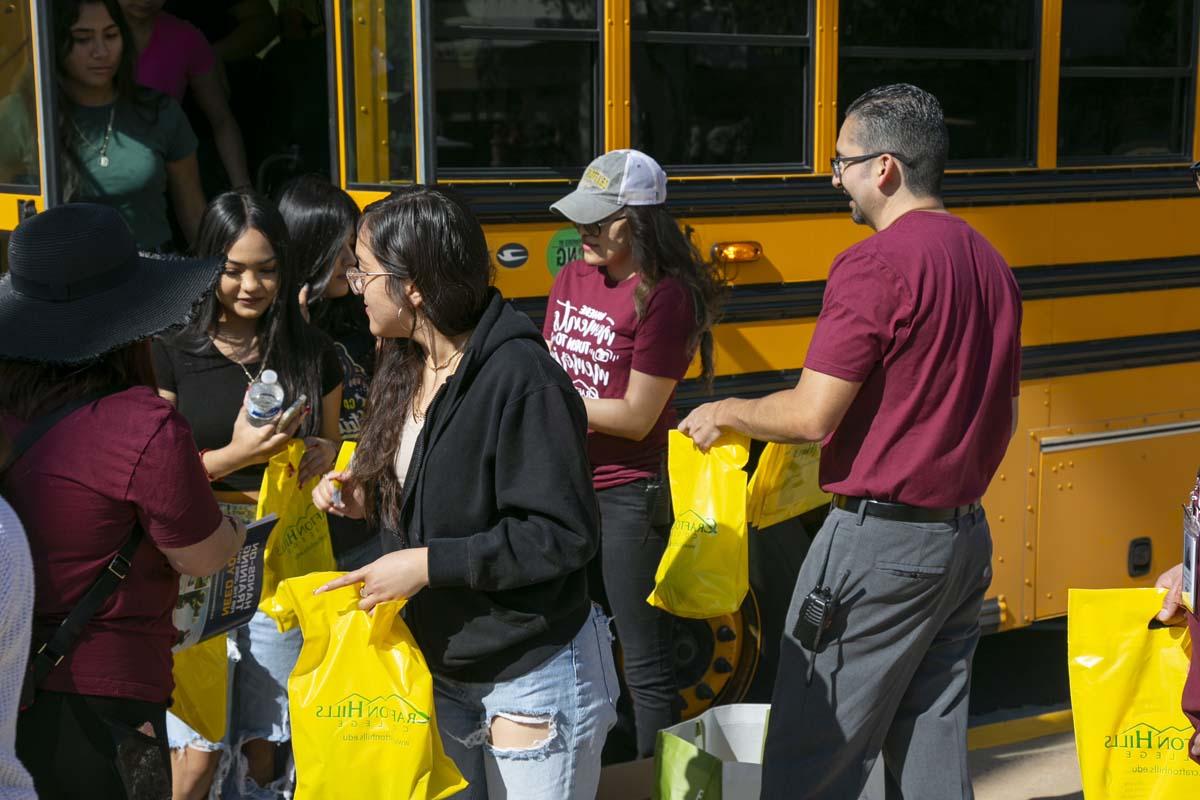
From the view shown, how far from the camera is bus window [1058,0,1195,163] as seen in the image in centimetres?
405

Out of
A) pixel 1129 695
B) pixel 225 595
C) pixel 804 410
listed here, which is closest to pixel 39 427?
pixel 225 595

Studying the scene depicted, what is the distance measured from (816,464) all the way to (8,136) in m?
2.04

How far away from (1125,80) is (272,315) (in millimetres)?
2554

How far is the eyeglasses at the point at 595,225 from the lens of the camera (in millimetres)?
3157

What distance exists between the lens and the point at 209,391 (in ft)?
9.53

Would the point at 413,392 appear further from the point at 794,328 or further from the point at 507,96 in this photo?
the point at 794,328

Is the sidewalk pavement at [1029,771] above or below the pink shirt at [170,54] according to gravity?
below

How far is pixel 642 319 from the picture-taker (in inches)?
125

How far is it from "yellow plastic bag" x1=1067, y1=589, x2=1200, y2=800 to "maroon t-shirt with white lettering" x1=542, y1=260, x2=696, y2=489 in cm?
102

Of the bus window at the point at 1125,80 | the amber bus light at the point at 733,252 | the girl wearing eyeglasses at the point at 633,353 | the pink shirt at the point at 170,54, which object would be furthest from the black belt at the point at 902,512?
the pink shirt at the point at 170,54

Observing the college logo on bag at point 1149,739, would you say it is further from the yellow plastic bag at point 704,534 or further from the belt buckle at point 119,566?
the belt buckle at point 119,566

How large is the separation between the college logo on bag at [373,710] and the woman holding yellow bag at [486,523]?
11 centimetres

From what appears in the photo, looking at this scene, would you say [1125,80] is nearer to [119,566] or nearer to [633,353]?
[633,353]

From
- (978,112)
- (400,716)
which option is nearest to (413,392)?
(400,716)
